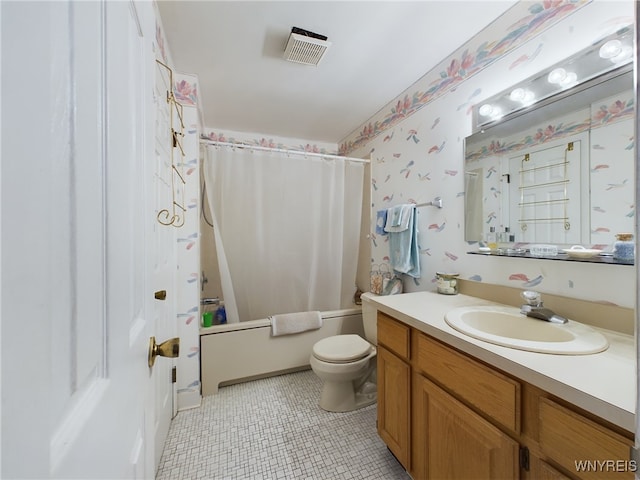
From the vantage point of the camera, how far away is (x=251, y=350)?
2127mm

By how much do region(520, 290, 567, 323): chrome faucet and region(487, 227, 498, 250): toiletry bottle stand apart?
0.30 metres

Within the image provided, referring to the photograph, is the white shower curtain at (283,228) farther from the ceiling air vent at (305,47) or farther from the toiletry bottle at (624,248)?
the toiletry bottle at (624,248)

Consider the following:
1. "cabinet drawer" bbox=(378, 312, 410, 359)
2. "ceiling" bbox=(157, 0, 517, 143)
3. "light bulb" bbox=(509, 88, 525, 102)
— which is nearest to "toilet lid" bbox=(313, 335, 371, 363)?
"cabinet drawer" bbox=(378, 312, 410, 359)

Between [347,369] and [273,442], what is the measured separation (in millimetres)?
594

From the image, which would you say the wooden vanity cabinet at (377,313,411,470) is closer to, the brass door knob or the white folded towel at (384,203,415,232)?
the white folded towel at (384,203,415,232)

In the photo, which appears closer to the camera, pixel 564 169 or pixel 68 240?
pixel 68 240

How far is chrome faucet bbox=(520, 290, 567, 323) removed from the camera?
1053mm

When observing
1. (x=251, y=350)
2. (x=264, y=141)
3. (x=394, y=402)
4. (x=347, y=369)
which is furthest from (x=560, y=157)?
(x=264, y=141)

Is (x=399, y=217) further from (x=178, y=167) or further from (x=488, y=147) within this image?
(x=178, y=167)

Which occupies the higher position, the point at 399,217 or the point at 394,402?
the point at 399,217

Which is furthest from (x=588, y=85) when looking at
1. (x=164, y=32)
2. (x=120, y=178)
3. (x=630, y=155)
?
(x=164, y=32)

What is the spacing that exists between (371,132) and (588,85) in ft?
5.50

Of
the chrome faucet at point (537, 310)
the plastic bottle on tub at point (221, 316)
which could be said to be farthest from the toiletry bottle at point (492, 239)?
the plastic bottle on tub at point (221, 316)

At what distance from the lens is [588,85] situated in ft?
3.48
